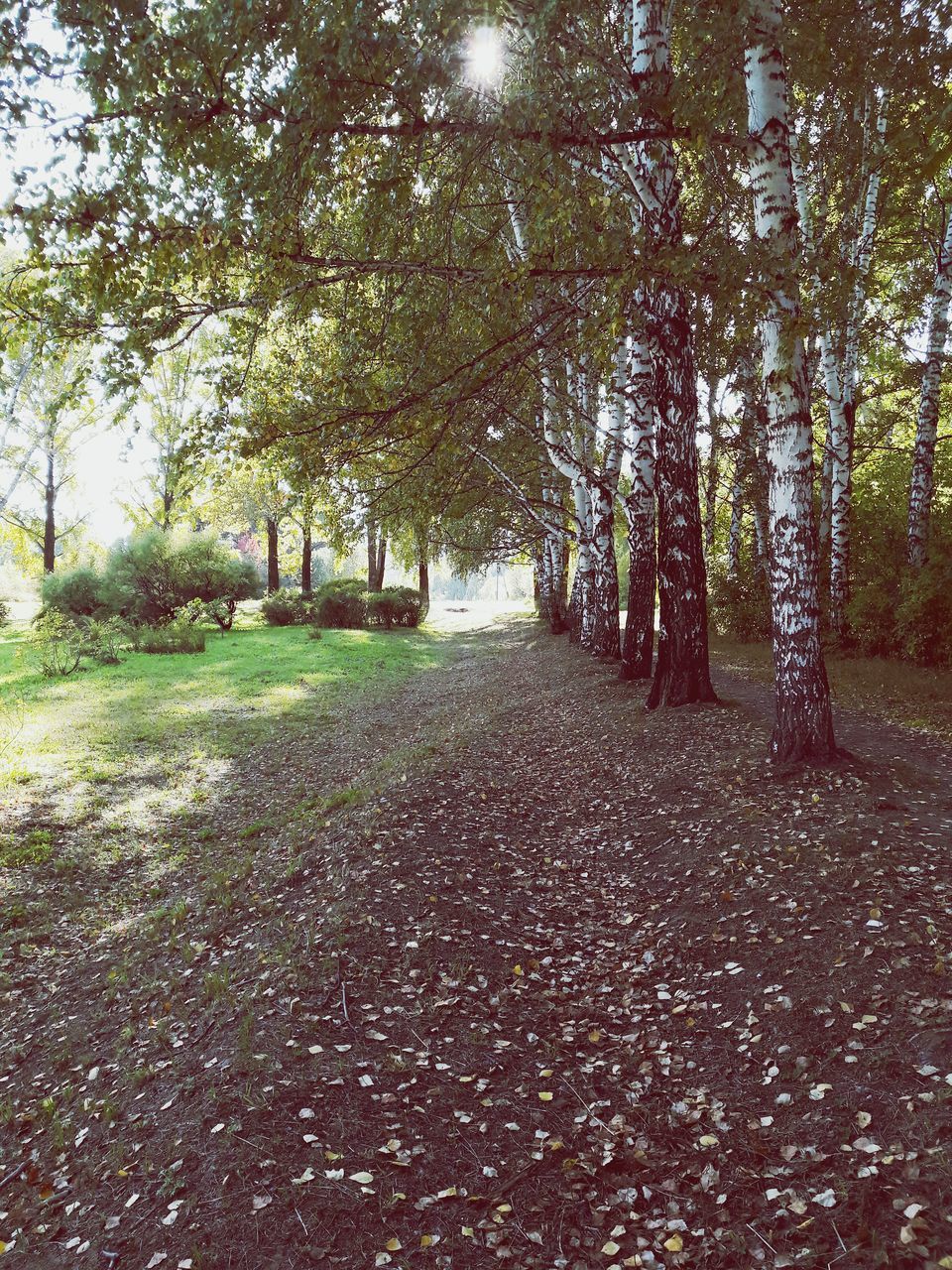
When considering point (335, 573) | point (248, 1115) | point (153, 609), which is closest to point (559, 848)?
point (248, 1115)

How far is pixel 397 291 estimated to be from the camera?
9.45 m

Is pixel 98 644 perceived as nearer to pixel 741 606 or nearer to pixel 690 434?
pixel 690 434

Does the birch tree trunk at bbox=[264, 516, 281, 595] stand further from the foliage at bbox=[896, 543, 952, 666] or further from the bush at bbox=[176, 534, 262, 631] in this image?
the foliage at bbox=[896, 543, 952, 666]

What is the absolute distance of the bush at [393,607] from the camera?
115ft

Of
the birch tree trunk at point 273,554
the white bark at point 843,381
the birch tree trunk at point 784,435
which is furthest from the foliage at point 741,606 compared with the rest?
the birch tree trunk at point 273,554

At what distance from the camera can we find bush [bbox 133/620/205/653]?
2494 cm

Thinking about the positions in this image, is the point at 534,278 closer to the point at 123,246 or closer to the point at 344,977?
the point at 123,246

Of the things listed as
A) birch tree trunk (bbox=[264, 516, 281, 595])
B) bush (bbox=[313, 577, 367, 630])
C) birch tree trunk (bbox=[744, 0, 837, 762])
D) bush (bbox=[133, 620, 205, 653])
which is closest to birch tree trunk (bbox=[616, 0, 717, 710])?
birch tree trunk (bbox=[744, 0, 837, 762])

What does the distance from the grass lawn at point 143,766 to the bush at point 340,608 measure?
1095 cm

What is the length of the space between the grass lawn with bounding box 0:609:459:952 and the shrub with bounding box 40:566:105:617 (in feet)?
17.2

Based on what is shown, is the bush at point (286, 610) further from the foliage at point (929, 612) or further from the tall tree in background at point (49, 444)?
the foliage at point (929, 612)

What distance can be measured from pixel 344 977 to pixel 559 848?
10.2ft

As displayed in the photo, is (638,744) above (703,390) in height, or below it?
below

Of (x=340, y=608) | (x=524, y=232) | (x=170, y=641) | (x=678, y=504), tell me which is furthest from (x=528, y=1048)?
(x=340, y=608)
